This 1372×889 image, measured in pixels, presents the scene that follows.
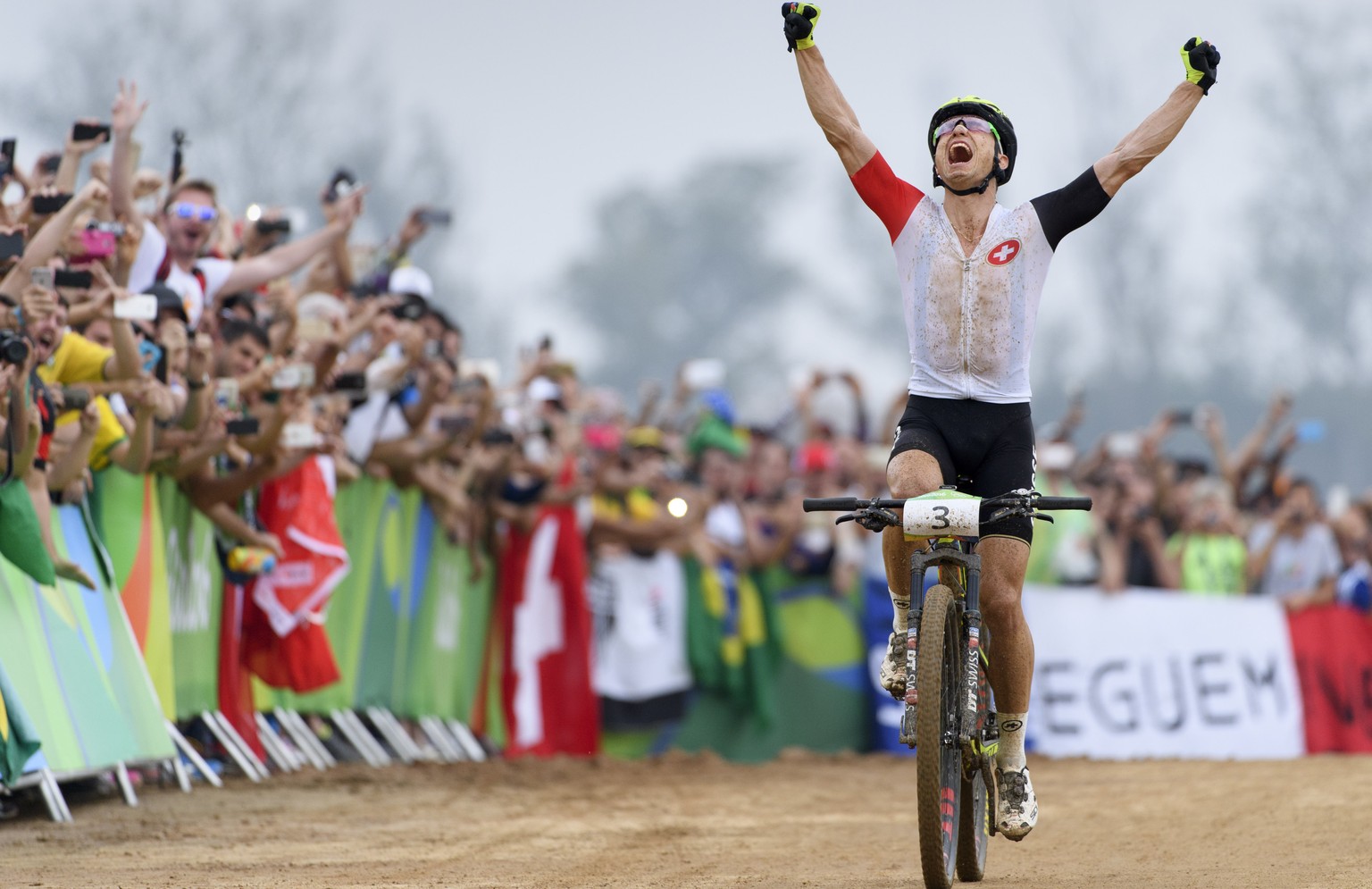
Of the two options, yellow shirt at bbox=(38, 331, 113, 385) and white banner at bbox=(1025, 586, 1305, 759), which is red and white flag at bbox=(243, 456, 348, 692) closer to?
yellow shirt at bbox=(38, 331, 113, 385)

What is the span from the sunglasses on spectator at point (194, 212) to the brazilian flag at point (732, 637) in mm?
6165

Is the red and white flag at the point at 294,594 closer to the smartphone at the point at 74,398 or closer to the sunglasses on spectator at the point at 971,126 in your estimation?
the smartphone at the point at 74,398

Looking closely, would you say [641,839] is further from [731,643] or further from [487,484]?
[731,643]

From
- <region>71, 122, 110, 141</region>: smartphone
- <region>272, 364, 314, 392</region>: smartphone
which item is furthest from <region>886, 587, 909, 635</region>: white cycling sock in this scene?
<region>71, 122, 110, 141</region>: smartphone

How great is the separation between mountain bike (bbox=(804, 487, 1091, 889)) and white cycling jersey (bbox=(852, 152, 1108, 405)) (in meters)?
0.66

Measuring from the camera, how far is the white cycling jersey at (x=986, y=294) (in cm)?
814

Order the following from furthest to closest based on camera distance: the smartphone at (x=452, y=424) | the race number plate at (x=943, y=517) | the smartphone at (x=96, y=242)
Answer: the smartphone at (x=452, y=424) < the smartphone at (x=96, y=242) < the race number plate at (x=943, y=517)

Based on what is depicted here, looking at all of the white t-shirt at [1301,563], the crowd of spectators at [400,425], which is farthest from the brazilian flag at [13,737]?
the white t-shirt at [1301,563]

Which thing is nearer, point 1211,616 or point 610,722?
point 610,722

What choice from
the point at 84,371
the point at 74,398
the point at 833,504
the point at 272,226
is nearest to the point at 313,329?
the point at 272,226

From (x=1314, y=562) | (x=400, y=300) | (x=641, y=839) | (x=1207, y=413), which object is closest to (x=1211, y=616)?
(x=1314, y=562)

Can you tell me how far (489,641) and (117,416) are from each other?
5720mm

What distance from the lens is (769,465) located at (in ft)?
60.7

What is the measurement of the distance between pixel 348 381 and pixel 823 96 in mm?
5137
